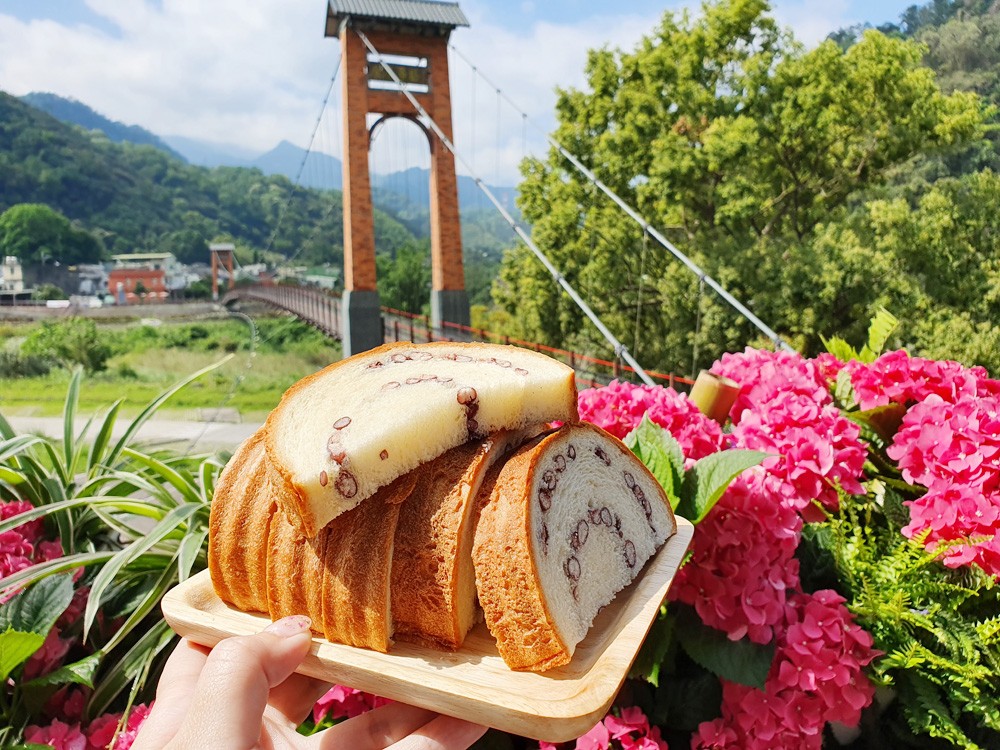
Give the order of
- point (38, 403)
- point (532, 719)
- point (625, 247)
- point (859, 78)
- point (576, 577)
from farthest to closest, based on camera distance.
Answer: point (625, 247) → point (859, 78) → point (38, 403) → point (576, 577) → point (532, 719)

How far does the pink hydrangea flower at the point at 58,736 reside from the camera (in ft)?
3.99

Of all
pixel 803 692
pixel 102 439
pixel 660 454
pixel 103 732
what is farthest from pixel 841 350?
pixel 102 439

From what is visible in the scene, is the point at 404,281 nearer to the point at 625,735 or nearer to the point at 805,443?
the point at 805,443

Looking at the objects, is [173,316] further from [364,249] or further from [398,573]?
[398,573]

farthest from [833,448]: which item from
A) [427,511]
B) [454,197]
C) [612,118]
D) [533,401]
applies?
[612,118]

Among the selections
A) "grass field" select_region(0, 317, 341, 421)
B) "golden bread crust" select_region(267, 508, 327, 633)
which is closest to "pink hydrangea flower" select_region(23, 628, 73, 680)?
"golden bread crust" select_region(267, 508, 327, 633)

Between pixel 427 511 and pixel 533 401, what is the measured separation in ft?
0.68

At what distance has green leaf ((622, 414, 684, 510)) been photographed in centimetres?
113

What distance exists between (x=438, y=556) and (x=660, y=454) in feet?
1.57

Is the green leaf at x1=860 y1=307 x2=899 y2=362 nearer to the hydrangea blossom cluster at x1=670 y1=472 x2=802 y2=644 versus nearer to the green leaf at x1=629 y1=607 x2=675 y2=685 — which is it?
the hydrangea blossom cluster at x1=670 y1=472 x2=802 y2=644

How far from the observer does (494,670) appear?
0.77 metres

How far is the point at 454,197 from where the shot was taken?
14.1 meters

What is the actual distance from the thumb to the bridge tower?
12390 mm

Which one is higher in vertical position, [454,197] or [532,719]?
[454,197]
